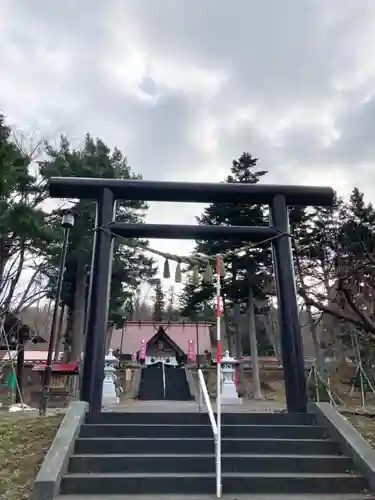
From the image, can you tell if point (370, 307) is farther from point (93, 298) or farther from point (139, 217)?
point (139, 217)

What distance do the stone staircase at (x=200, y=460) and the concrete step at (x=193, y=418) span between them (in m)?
0.01

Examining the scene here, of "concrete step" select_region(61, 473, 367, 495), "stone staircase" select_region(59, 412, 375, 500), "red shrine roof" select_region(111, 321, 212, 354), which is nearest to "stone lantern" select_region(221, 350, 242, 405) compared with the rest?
"stone staircase" select_region(59, 412, 375, 500)

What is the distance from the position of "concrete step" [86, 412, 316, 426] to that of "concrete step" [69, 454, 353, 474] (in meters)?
0.80

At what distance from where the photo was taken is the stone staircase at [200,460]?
439 centimetres

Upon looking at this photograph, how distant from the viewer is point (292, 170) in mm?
12836

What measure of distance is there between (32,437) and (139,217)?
715 inches

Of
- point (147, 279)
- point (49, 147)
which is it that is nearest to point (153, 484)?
point (49, 147)

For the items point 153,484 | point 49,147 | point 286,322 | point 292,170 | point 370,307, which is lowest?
point 153,484

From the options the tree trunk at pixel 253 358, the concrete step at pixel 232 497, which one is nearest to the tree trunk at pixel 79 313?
the tree trunk at pixel 253 358

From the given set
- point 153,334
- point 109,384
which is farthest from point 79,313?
point 153,334

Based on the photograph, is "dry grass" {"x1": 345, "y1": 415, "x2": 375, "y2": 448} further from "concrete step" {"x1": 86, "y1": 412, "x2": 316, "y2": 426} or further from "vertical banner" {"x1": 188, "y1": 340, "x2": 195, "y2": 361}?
Result: "vertical banner" {"x1": 188, "y1": 340, "x2": 195, "y2": 361}

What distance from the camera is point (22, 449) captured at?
16.7ft

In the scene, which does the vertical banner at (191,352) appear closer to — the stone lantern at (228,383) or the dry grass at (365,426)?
the stone lantern at (228,383)

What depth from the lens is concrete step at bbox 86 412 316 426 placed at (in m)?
5.61
